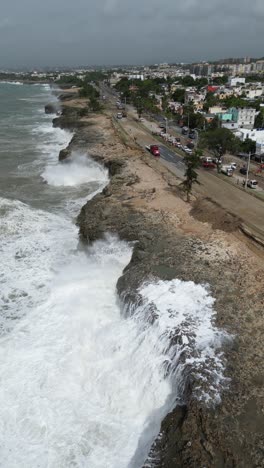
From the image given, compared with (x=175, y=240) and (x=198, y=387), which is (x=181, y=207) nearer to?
(x=175, y=240)

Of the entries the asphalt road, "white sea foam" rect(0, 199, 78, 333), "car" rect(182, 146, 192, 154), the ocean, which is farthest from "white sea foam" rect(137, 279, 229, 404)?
"car" rect(182, 146, 192, 154)

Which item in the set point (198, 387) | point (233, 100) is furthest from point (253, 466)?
point (233, 100)

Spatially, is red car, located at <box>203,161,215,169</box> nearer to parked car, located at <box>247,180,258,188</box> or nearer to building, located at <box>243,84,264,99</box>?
parked car, located at <box>247,180,258,188</box>

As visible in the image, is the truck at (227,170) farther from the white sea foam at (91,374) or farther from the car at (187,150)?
the white sea foam at (91,374)

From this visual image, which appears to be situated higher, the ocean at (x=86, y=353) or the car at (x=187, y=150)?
the ocean at (x=86, y=353)

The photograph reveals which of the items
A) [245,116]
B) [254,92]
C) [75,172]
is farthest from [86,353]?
[254,92]

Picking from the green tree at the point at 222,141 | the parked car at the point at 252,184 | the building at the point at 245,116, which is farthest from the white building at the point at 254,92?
the parked car at the point at 252,184

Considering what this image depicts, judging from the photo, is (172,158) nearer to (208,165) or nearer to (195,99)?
(208,165)
